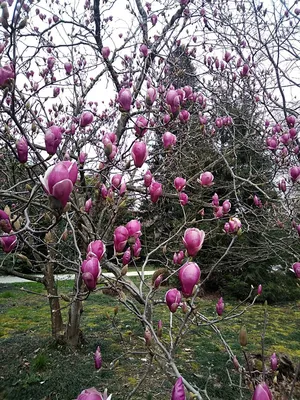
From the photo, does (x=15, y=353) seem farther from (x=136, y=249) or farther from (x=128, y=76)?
(x=128, y=76)

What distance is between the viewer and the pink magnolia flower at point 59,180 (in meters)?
0.82

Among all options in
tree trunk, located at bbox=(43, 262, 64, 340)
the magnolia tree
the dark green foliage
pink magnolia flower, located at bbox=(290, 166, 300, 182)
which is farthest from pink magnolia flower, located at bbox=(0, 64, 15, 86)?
the dark green foliage

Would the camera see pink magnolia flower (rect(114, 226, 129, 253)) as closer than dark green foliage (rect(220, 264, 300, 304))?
Yes

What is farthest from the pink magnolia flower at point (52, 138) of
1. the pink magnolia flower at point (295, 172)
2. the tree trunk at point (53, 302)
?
the tree trunk at point (53, 302)

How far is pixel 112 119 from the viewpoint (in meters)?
5.27

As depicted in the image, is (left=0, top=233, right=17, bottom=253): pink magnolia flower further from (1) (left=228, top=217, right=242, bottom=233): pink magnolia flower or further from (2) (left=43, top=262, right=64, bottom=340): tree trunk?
(2) (left=43, top=262, right=64, bottom=340): tree trunk

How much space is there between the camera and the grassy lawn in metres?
2.94

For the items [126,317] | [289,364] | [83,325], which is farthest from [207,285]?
[289,364]

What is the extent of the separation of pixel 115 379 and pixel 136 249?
6.50 ft

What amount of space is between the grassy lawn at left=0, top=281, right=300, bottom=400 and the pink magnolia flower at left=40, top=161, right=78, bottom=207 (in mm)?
1050

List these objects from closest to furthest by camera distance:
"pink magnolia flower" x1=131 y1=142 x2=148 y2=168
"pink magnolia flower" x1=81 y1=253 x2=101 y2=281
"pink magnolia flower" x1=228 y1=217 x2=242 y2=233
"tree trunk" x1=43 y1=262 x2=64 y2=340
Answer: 1. "pink magnolia flower" x1=81 y1=253 x2=101 y2=281
2. "pink magnolia flower" x1=131 y1=142 x2=148 y2=168
3. "pink magnolia flower" x1=228 y1=217 x2=242 y2=233
4. "tree trunk" x1=43 y1=262 x2=64 y2=340

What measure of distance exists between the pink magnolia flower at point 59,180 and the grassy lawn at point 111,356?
1.05m

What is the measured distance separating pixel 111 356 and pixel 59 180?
125 inches

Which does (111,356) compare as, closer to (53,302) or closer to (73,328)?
(73,328)
